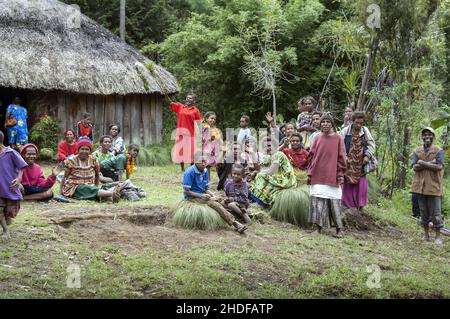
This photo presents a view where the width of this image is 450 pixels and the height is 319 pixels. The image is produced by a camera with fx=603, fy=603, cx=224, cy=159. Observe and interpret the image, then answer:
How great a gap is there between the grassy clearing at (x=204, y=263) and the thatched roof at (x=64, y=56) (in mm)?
6032

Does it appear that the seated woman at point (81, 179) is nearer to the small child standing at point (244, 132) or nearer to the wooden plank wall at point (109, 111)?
the small child standing at point (244, 132)

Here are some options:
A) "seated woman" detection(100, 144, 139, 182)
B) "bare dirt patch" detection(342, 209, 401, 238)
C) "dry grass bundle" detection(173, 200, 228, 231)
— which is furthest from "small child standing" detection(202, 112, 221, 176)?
"dry grass bundle" detection(173, 200, 228, 231)

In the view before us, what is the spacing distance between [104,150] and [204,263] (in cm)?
439

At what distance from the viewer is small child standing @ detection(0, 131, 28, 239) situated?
6258mm

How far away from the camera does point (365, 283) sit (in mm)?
6016

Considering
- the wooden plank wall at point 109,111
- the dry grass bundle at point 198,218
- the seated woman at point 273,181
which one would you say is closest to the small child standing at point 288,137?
the seated woman at point 273,181

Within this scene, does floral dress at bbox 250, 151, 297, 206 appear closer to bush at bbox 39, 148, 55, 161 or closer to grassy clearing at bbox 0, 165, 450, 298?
grassy clearing at bbox 0, 165, 450, 298

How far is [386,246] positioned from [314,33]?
9919mm

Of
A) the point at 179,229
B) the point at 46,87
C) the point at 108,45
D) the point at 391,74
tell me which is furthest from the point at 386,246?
the point at 108,45

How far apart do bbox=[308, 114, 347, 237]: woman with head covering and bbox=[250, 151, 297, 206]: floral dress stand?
27.7 inches

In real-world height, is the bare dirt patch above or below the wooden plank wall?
below

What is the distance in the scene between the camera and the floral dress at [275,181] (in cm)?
871
